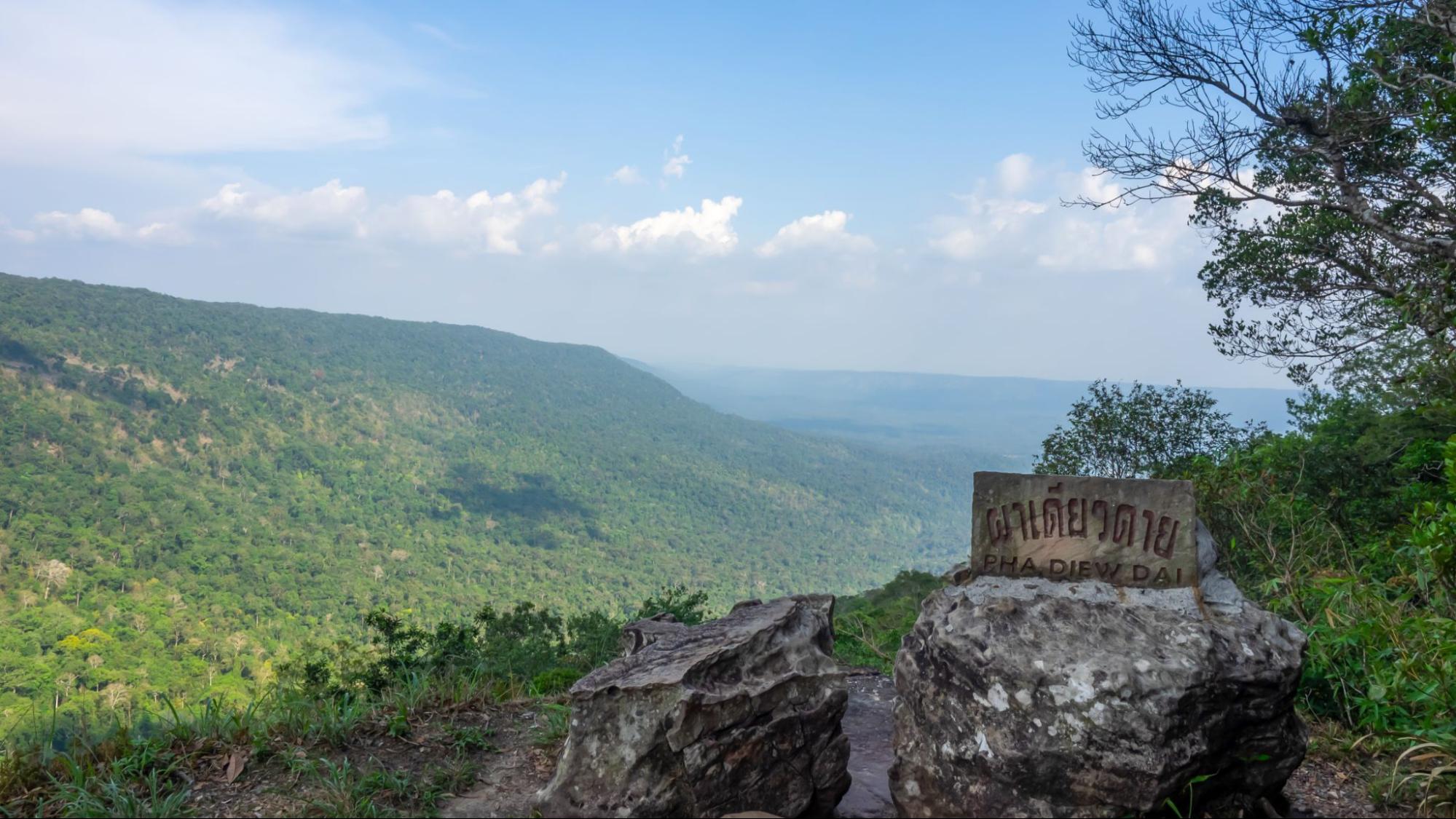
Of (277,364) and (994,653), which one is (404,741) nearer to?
(994,653)

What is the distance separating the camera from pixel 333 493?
253 feet

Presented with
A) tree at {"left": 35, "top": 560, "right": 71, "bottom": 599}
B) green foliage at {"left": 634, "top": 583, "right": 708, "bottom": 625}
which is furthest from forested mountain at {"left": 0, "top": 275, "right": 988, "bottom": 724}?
green foliage at {"left": 634, "top": 583, "right": 708, "bottom": 625}

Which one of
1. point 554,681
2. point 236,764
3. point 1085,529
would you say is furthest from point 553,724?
point 1085,529

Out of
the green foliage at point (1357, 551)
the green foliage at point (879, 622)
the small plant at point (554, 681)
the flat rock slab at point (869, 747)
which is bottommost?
the green foliage at point (879, 622)

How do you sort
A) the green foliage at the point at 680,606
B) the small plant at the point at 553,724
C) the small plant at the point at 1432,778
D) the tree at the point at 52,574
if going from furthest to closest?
1. the tree at the point at 52,574
2. the green foliage at the point at 680,606
3. the small plant at the point at 553,724
4. the small plant at the point at 1432,778

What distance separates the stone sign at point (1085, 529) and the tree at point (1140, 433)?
494 inches

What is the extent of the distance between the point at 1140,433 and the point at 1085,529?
13629 millimetres

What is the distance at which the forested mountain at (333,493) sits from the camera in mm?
47719

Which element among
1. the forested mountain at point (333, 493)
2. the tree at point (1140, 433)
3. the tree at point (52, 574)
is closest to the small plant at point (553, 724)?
the tree at point (1140, 433)

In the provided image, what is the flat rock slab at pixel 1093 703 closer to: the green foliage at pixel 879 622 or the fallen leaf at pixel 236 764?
the green foliage at pixel 879 622

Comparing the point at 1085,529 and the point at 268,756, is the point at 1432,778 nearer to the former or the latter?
the point at 1085,529

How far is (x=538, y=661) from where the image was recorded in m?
12.1

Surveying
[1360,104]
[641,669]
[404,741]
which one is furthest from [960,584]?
[1360,104]

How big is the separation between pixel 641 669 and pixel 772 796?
3.72 feet
